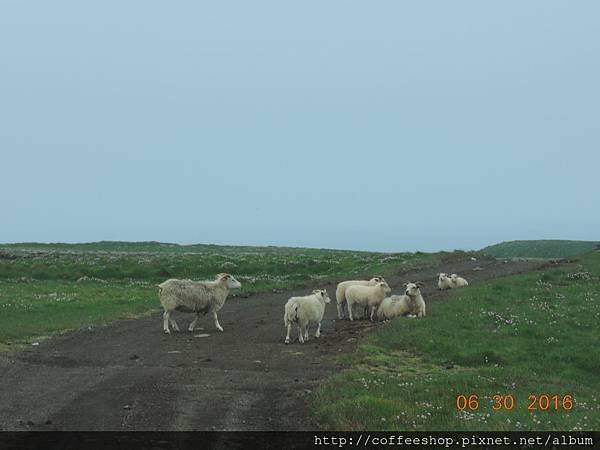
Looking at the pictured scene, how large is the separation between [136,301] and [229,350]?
13.1m

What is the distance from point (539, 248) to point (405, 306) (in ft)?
201

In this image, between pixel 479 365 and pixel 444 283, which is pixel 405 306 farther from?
pixel 444 283

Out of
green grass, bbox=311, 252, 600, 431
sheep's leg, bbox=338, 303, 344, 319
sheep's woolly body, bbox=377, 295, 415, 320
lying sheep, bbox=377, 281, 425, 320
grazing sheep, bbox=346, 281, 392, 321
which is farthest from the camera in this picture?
sheep's leg, bbox=338, 303, 344, 319

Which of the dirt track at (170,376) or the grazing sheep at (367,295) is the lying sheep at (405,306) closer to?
the grazing sheep at (367,295)

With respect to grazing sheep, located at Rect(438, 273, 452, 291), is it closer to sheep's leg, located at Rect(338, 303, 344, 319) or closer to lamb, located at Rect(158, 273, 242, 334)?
sheep's leg, located at Rect(338, 303, 344, 319)

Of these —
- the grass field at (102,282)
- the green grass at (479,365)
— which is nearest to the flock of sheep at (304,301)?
the green grass at (479,365)

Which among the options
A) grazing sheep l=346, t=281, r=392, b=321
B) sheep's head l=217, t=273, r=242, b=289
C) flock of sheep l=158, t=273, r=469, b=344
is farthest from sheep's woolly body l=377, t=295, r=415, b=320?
sheep's head l=217, t=273, r=242, b=289

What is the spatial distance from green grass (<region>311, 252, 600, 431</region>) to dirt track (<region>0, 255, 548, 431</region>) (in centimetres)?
102

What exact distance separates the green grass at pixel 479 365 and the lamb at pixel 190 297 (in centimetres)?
653
